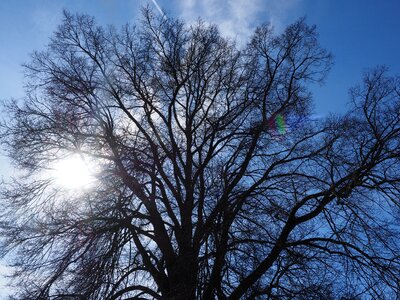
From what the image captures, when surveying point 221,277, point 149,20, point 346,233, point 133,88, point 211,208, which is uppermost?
point 149,20

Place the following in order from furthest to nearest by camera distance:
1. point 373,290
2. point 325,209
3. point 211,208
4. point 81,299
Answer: point 211,208, point 325,209, point 373,290, point 81,299

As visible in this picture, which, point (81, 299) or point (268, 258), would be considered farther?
point (268, 258)

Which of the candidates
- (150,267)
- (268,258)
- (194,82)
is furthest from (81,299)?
(194,82)

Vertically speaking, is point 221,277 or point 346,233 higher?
point 346,233

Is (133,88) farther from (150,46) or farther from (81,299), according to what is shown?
(81,299)

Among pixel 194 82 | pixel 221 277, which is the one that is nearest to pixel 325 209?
pixel 221 277

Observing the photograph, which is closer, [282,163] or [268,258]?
[268,258]

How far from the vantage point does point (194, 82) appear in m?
12.0

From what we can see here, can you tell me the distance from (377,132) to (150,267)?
5995 mm

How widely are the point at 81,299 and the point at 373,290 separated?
5871 mm

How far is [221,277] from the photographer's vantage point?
9.23 m

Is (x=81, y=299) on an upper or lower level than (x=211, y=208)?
lower

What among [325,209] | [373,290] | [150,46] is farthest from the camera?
[150,46]

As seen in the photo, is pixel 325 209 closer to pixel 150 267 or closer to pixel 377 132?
pixel 377 132
